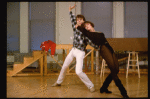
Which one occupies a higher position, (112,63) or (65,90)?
(112,63)

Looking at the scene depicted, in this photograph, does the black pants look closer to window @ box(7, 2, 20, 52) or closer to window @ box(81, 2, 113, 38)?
window @ box(81, 2, 113, 38)

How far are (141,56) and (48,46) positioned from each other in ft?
13.8

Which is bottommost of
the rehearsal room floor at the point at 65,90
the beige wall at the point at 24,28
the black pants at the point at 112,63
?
the rehearsal room floor at the point at 65,90

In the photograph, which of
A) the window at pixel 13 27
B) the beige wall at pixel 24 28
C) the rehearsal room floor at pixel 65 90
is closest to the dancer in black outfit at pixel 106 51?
the rehearsal room floor at pixel 65 90

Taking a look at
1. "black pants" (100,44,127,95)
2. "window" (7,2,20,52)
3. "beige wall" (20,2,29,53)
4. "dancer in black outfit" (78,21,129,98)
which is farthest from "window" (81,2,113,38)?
"black pants" (100,44,127,95)

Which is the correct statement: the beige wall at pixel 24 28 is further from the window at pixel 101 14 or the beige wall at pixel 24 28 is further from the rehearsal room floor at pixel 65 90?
the rehearsal room floor at pixel 65 90

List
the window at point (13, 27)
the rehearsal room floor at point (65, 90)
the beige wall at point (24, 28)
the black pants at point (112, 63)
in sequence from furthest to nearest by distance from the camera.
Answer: the window at point (13, 27), the beige wall at point (24, 28), the rehearsal room floor at point (65, 90), the black pants at point (112, 63)

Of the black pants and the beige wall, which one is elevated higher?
the beige wall

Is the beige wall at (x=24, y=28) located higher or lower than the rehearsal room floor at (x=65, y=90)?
higher

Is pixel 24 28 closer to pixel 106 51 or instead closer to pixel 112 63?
pixel 106 51

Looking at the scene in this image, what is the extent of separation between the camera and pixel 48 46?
5.17 m

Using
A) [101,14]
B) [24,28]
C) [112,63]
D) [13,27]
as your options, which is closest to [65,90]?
[112,63]

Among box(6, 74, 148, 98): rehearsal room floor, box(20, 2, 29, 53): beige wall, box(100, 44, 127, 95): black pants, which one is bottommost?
box(6, 74, 148, 98): rehearsal room floor
